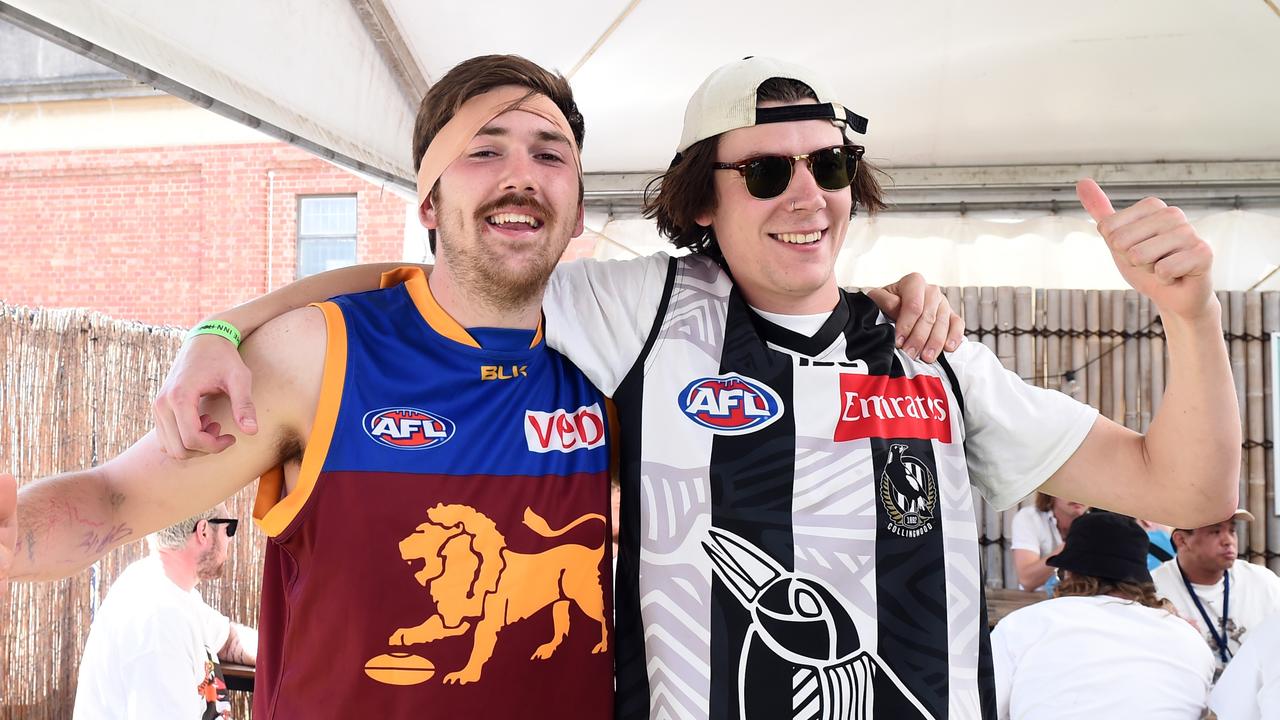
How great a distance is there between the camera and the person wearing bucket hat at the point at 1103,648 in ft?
10.1

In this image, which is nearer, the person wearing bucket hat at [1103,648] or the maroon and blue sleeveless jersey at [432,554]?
the maroon and blue sleeveless jersey at [432,554]

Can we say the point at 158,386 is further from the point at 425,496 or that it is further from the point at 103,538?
the point at 425,496

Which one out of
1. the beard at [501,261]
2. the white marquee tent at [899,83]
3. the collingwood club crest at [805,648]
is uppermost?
the white marquee tent at [899,83]

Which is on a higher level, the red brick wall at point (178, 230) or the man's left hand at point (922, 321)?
the red brick wall at point (178, 230)

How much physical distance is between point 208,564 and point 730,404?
3.60m

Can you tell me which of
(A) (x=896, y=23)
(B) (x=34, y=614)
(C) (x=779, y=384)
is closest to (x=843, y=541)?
(C) (x=779, y=384)

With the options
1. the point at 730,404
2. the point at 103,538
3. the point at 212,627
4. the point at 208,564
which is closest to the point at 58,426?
the point at 208,564

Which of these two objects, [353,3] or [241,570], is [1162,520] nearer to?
[353,3]

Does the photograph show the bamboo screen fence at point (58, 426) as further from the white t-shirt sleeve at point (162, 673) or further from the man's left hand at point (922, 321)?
the man's left hand at point (922, 321)

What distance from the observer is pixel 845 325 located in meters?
1.90

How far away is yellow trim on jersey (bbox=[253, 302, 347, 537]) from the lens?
1.69 metres

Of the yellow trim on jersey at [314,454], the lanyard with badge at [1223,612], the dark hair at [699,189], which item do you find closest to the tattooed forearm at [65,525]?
the yellow trim on jersey at [314,454]

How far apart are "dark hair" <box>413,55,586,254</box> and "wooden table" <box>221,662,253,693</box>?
143 inches

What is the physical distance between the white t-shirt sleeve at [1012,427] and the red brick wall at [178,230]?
47.6 ft
